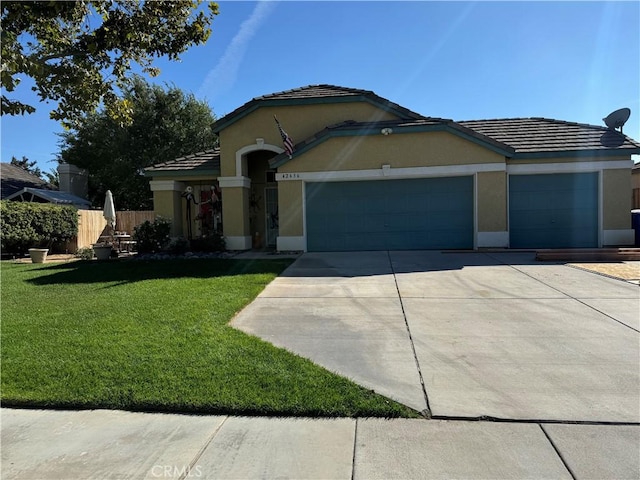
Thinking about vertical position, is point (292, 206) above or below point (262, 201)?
below

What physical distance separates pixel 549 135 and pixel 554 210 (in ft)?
9.55

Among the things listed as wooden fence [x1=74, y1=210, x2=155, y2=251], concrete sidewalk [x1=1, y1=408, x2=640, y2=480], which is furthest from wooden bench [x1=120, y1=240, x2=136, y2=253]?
concrete sidewalk [x1=1, y1=408, x2=640, y2=480]

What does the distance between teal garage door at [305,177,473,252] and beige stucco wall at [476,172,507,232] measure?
0.35 meters

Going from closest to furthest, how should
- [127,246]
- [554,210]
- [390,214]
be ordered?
[554,210] → [390,214] → [127,246]

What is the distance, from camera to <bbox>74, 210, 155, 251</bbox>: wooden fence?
67.1ft

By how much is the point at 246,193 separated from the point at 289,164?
113 inches

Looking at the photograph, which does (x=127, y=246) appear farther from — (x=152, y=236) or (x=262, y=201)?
(x=262, y=201)

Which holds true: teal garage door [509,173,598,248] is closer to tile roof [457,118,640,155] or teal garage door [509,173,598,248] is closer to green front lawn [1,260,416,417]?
tile roof [457,118,640,155]

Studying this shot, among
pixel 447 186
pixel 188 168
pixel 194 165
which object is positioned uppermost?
pixel 194 165

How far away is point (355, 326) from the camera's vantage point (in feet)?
20.9

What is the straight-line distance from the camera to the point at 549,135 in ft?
49.8

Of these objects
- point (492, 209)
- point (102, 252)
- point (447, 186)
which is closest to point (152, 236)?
point (102, 252)

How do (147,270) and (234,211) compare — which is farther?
(234,211)
